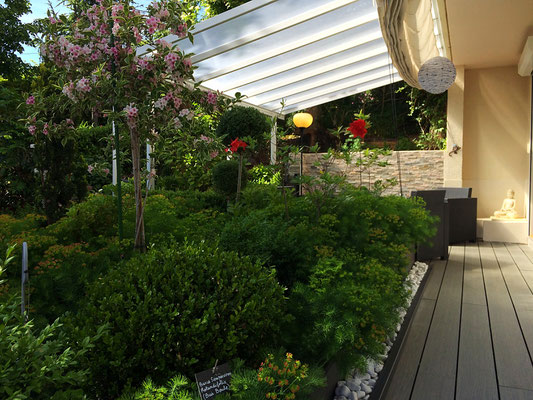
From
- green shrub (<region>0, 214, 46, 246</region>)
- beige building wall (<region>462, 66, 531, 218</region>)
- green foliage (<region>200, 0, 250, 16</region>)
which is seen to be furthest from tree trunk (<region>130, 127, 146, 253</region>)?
green foliage (<region>200, 0, 250, 16</region>)

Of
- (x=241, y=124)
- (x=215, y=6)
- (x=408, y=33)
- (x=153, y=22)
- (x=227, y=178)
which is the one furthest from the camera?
(x=215, y=6)

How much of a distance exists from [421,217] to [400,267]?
0.55 m

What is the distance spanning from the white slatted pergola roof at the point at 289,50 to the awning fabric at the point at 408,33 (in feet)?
2.02

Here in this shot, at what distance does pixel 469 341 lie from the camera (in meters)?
2.91

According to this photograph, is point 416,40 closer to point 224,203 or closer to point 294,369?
point 224,203

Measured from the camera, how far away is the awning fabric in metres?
3.86

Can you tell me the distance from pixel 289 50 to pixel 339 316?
4807 mm

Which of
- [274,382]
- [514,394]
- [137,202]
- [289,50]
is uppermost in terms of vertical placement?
[289,50]

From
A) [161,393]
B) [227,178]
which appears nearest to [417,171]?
[227,178]

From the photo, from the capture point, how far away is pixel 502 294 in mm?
4047

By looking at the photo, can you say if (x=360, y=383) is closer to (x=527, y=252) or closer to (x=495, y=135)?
(x=527, y=252)

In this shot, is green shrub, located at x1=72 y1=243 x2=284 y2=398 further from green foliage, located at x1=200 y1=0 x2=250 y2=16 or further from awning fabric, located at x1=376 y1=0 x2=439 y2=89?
green foliage, located at x1=200 y1=0 x2=250 y2=16

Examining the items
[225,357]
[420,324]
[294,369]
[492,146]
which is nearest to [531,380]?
[420,324]

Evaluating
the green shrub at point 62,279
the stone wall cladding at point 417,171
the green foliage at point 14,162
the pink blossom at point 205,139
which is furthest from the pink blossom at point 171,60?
the stone wall cladding at point 417,171
